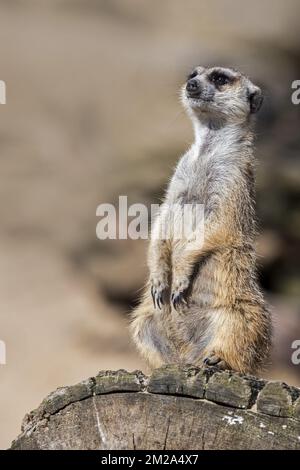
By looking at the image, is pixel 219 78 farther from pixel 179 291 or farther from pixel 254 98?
pixel 179 291

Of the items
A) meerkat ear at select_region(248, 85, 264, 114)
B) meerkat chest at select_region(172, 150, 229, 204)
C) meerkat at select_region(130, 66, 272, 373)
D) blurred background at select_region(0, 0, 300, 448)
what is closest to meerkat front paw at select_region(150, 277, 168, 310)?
meerkat at select_region(130, 66, 272, 373)

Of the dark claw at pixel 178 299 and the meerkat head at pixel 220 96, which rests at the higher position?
the meerkat head at pixel 220 96

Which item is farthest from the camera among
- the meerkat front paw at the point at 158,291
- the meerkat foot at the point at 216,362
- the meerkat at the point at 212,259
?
the meerkat front paw at the point at 158,291

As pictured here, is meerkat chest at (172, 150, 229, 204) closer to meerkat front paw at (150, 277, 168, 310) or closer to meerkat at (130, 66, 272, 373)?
meerkat at (130, 66, 272, 373)

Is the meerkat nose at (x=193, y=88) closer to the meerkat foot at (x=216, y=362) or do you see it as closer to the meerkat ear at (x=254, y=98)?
the meerkat ear at (x=254, y=98)

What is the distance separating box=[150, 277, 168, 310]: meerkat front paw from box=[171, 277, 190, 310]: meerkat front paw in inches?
4.3

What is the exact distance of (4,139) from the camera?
12.5 m

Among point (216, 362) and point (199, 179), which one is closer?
point (216, 362)

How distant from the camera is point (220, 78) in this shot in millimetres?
5406

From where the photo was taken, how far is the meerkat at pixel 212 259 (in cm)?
467

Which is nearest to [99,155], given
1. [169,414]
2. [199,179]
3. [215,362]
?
[199,179]

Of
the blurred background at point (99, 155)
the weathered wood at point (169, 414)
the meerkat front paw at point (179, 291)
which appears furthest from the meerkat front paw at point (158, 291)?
the blurred background at point (99, 155)

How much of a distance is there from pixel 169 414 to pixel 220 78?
2694mm

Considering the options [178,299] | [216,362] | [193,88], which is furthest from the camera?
[193,88]
